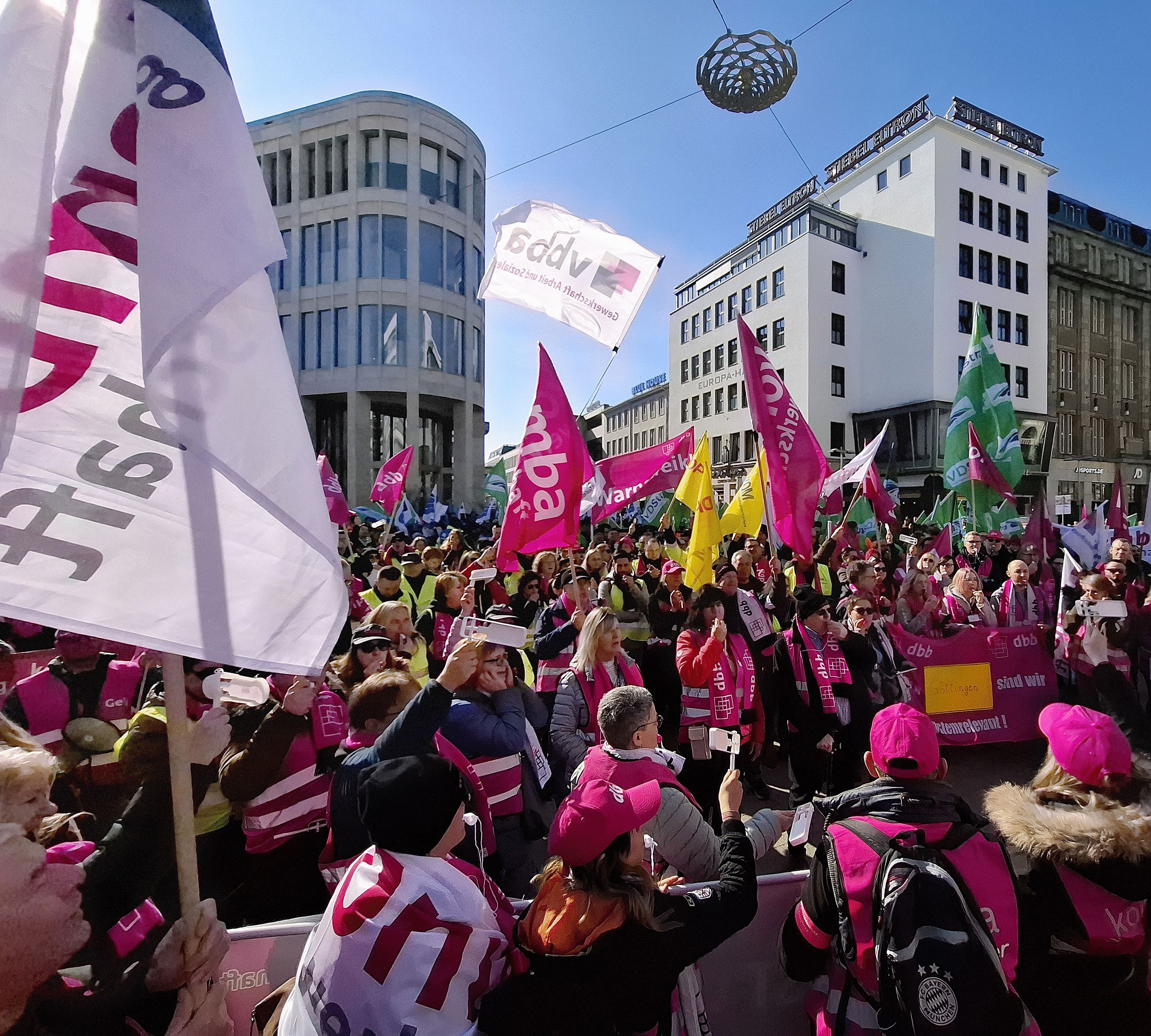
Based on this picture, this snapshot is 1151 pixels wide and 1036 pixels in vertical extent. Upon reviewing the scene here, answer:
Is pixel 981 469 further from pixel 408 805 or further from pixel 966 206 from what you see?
pixel 966 206

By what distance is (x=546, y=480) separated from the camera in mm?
5777

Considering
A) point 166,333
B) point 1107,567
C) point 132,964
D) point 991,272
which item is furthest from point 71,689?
point 991,272

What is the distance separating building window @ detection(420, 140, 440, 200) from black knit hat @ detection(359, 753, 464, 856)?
3836cm

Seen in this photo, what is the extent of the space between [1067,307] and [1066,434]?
28.8 feet

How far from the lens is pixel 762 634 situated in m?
5.86

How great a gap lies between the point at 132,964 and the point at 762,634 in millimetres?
4992

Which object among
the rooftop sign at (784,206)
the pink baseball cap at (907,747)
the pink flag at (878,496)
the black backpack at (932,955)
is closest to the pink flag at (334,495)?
the pink flag at (878,496)

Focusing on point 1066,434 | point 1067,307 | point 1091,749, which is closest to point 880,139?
point 1067,307

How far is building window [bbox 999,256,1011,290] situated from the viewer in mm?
38844

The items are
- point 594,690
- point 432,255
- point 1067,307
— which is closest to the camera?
point 594,690

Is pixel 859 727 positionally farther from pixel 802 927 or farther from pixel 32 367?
pixel 32 367

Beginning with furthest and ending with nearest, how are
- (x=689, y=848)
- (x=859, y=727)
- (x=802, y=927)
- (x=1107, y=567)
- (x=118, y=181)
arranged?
(x=1107, y=567) → (x=859, y=727) → (x=689, y=848) → (x=802, y=927) → (x=118, y=181)

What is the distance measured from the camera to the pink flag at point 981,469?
1058cm

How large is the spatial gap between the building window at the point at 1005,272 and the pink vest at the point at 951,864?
46.1 metres
